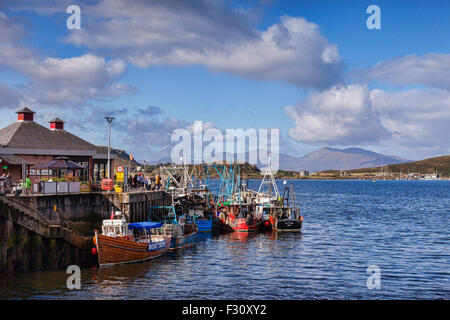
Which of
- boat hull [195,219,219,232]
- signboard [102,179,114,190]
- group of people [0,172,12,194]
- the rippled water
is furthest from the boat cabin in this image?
boat hull [195,219,219,232]

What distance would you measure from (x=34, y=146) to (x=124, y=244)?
925 inches

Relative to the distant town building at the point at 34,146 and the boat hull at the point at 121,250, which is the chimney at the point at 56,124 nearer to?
the distant town building at the point at 34,146

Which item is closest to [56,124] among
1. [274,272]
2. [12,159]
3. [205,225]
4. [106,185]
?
[12,159]

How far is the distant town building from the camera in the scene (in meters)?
50.3

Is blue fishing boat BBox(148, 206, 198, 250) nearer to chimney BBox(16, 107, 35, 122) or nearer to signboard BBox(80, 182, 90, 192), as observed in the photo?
signboard BBox(80, 182, 90, 192)

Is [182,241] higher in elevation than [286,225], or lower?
lower

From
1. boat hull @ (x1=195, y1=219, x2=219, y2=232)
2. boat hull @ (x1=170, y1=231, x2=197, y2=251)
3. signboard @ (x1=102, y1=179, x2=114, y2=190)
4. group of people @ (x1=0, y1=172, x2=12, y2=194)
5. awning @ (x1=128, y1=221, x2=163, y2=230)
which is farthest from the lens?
boat hull @ (x1=195, y1=219, x2=219, y2=232)

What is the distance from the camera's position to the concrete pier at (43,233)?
36000 mm

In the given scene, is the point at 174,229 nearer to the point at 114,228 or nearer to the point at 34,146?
the point at 114,228

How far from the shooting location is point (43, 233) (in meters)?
37.4

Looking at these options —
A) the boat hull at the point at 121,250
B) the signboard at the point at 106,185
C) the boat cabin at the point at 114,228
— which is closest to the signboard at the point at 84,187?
the signboard at the point at 106,185

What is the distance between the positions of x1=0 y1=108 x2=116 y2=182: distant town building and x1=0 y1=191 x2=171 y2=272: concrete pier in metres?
8.25
